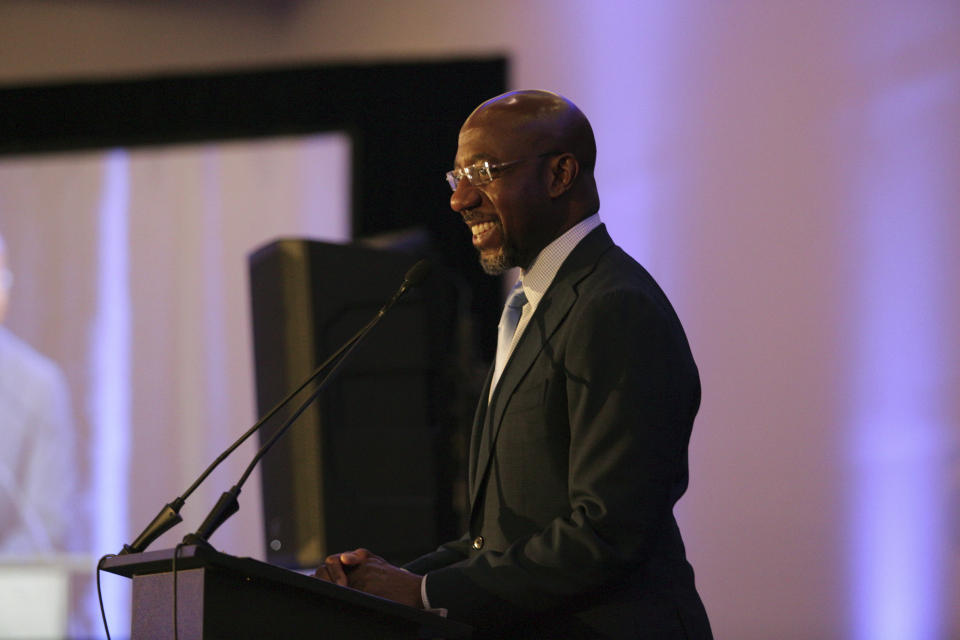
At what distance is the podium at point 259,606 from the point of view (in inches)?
59.7

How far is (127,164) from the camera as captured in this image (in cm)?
566

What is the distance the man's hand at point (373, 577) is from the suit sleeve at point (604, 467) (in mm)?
33

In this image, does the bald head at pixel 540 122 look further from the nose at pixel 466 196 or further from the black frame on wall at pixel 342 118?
the black frame on wall at pixel 342 118

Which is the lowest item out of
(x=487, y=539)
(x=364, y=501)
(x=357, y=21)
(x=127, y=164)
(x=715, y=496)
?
(x=715, y=496)

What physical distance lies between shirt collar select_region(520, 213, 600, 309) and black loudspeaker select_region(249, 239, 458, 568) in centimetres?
113

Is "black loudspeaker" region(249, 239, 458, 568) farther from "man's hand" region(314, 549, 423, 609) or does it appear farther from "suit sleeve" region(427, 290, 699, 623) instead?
"suit sleeve" region(427, 290, 699, 623)

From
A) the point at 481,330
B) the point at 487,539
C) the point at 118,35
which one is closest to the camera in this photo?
the point at 487,539

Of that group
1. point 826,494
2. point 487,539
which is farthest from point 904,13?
point 487,539

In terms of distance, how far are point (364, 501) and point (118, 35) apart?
439 cm

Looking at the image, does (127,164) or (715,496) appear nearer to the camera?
(715,496)

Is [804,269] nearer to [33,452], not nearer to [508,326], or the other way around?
[508,326]

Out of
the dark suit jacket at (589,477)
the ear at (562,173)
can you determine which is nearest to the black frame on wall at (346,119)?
the ear at (562,173)

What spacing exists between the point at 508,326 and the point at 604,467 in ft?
1.36

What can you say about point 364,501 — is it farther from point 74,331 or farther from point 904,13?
point 74,331
